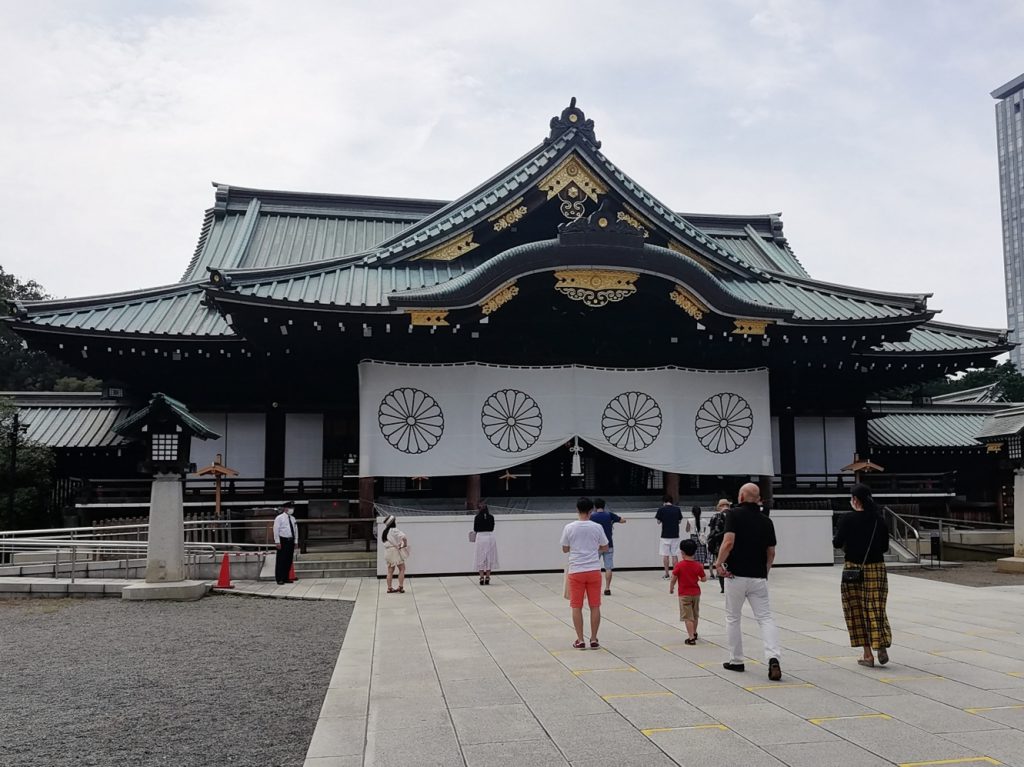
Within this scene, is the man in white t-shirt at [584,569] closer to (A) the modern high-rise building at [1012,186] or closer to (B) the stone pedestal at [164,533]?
(B) the stone pedestal at [164,533]

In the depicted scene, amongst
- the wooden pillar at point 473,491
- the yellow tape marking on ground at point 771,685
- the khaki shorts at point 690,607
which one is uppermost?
the wooden pillar at point 473,491

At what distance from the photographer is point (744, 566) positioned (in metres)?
7.30

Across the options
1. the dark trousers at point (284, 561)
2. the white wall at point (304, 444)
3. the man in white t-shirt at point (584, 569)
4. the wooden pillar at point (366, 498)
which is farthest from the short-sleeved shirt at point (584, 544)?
the white wall at point (304, 444)

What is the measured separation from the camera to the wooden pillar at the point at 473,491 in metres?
17.5

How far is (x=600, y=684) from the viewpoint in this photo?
699 cm

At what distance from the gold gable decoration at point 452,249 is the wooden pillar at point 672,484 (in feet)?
22.7

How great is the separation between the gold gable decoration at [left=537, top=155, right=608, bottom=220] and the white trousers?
1330 cm

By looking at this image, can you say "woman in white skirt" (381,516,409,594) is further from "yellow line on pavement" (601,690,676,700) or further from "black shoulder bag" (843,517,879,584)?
"black shoulder bag" (843,517,879,584)

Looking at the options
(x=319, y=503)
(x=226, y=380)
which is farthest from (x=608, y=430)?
(x=226, y=380)

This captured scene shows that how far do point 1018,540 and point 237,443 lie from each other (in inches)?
676

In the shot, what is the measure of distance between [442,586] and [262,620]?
402cm

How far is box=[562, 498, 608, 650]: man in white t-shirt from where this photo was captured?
8602 mm

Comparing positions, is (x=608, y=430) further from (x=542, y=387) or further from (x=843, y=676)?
(x=843, y=676)

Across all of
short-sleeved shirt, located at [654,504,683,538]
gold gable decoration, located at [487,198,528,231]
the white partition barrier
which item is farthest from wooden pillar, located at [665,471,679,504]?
gold gable decoration, located at [487,198,528,231]
